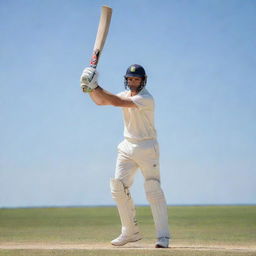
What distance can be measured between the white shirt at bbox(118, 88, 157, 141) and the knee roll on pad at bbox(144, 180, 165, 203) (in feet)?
2.30

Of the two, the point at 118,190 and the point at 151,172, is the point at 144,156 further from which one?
the point at 118,190

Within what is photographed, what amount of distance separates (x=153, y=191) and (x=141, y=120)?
1112 mm

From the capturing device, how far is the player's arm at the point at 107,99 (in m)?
9.62

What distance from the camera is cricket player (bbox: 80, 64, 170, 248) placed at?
9984 millimetres

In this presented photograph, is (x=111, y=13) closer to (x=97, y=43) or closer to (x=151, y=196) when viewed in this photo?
(x=97, y=43)

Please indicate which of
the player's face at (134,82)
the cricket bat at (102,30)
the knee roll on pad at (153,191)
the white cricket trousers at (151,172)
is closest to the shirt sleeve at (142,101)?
the player's face at (134,82)

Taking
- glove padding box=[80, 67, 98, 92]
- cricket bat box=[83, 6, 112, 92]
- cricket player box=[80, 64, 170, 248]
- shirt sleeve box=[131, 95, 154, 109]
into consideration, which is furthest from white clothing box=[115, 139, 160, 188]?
cricket bat box=[83, 6, 112, 92]

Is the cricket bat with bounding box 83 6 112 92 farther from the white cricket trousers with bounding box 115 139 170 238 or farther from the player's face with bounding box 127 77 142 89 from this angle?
the white cricket trousers with bounding box 115 139 170 238

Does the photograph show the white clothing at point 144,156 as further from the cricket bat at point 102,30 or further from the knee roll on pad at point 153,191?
the cricket bat at point 102,30

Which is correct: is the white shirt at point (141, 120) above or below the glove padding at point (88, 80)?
below

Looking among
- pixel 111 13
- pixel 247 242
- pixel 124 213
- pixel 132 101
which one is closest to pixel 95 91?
pixel 132 101

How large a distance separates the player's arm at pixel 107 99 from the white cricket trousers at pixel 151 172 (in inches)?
28.5

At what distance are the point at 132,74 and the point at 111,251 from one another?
273 cm

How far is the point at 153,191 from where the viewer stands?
32.9 feet
